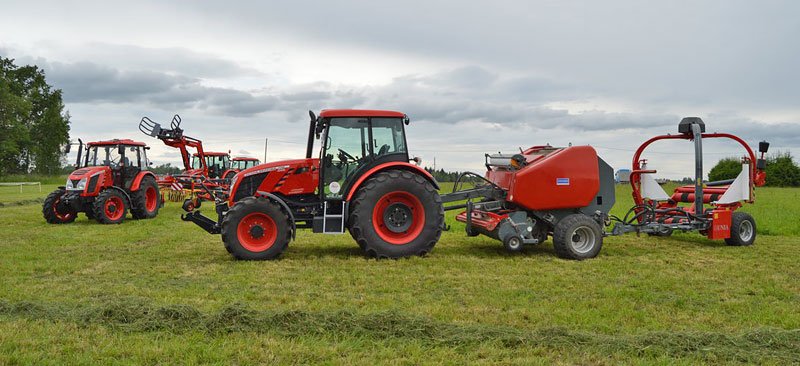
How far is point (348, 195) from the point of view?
8977mm

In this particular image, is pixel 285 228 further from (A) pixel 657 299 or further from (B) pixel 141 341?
(A) pixel 657 299

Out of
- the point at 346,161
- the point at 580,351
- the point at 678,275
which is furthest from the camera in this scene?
the point at 346,161

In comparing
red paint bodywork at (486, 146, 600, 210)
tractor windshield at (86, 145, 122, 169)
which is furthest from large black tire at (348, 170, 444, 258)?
tractor windshield at (86, 145, 122, 169)

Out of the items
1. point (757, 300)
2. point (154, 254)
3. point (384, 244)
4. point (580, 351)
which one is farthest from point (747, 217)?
point (154, 254)

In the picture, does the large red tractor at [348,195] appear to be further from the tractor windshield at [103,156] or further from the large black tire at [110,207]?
the tractor windshield at [103,156]

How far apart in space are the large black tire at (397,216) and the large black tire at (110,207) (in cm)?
844

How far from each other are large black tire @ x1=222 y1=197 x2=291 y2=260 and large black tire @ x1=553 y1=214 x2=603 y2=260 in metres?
4.04

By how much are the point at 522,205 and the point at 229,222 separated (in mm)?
4433

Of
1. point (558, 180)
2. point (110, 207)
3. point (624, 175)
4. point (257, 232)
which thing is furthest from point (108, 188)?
point (624, 175)

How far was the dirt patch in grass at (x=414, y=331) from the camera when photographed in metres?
4.53

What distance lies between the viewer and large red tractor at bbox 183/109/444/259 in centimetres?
877

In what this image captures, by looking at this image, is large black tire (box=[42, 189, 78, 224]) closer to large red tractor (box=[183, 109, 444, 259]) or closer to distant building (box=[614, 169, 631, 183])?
large red tractor (box=[183, 109, 444, 259])

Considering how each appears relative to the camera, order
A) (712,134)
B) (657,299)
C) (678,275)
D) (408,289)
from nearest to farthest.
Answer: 1. (657,299)
2. (408,289)
3. (678,275)
4. (712,134)

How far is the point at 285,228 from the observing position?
8.73m
